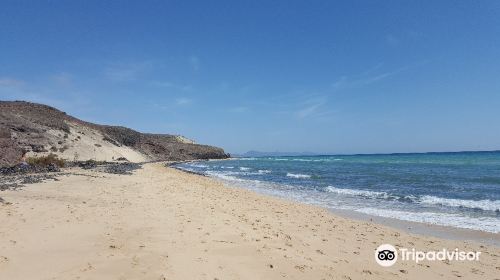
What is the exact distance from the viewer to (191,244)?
7.14m

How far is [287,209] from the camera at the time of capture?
13.4 metres

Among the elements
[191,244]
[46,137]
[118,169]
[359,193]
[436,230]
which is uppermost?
[46,137]

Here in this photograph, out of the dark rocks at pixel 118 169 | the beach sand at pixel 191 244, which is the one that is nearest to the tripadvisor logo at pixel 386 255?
the beach sand at pixel 191 244

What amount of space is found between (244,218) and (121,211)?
3508 millimetres

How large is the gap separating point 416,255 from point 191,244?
467cm

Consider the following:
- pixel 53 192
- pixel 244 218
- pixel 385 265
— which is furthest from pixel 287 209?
pixel 53 192

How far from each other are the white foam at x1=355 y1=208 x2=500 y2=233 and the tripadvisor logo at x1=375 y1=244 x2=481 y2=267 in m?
3.39

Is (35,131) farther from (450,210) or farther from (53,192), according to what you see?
(450,210)

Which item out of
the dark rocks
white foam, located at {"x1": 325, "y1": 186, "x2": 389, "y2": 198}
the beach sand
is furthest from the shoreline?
the dark rocks

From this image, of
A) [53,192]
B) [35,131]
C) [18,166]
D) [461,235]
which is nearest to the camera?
[461,235]

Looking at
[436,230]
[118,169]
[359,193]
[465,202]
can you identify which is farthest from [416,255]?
[118,169]

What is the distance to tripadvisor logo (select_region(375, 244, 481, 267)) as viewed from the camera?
23.7 ft

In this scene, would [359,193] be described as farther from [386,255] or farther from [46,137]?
[46,137]

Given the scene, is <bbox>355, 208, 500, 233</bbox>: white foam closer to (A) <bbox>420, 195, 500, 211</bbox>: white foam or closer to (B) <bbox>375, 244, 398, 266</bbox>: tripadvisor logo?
(A) <bbox>420, 195, 500, 211</bbox>: white foam
